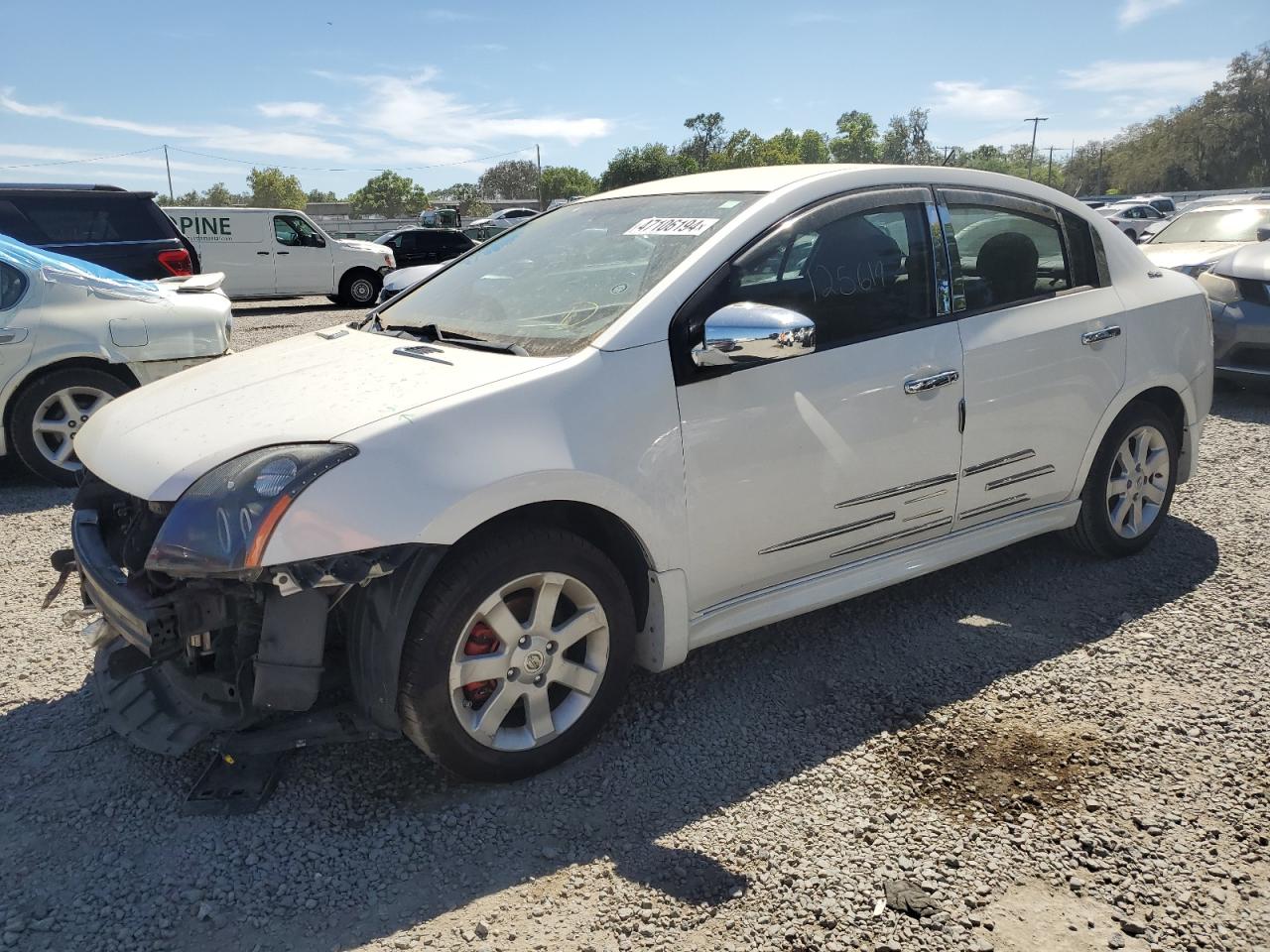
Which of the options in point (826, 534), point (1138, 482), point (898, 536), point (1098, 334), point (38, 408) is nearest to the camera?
point (826, 534)

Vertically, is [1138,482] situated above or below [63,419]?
below

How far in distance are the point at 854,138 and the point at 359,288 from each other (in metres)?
121

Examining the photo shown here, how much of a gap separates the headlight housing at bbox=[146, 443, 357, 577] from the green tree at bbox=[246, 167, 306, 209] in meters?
117

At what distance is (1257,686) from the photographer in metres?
3.37

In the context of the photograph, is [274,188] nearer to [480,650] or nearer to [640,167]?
[640,167]

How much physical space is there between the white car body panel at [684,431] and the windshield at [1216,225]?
764 cm

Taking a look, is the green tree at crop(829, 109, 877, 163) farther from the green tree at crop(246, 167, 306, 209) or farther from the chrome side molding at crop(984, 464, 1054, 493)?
the chrome side molding at crop(984, 464, 1054, 493)

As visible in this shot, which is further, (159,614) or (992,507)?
(992,507)

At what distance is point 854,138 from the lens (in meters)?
127

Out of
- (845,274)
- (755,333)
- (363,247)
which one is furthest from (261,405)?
(363,247)

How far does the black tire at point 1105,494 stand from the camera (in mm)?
4238

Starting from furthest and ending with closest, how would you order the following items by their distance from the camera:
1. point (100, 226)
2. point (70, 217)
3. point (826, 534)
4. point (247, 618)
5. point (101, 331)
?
point (100, 226) < point (70, 217) < point (101, 331) < point (826, 534) < point (247, 618)

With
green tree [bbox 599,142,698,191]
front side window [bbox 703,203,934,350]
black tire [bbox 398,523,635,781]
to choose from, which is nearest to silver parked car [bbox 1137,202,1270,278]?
front side window [bbox 703,203,934,350]

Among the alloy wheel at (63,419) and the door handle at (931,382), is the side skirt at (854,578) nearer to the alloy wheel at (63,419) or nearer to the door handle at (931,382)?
the door handle at (931,382)
